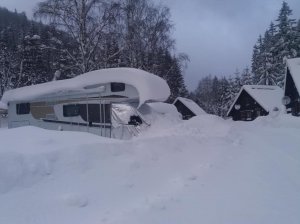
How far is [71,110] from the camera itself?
17.6 metres

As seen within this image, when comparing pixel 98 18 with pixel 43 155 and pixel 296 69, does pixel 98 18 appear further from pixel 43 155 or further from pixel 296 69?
pixel 43 155

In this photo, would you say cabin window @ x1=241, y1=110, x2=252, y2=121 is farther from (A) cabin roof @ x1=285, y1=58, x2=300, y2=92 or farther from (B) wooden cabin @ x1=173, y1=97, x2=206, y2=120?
(A) cabin roof @ x1=285, y1=58, x2=300, y2=92

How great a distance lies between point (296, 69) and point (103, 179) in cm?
2177

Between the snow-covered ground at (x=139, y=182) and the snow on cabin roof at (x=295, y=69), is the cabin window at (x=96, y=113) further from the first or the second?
the snow on cabin roof at (x=295, y=69)

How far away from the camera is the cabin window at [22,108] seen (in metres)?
20.0

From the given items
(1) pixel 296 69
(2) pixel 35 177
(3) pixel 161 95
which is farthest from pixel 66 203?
(1) pixel 296 69

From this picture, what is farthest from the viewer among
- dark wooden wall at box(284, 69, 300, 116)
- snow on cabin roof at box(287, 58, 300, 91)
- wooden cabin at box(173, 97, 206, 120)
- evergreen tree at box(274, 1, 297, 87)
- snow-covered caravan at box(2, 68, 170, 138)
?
evergreen tree at box(274, 1, 297, 87)

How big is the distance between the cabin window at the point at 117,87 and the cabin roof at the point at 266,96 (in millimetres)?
21444

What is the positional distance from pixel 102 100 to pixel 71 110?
2036 millimetres

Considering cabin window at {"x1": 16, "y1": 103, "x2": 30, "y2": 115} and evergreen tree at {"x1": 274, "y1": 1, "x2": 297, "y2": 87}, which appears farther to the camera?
evergreen tree at {"x1": 274, "y1": 1, "x2": 297, "y2": 87}

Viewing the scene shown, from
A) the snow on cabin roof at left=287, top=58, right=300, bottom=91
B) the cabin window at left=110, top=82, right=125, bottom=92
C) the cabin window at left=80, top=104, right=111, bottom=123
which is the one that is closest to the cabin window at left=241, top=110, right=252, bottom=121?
the snow on cabin roof at left=287, top=58, right=300, bottom=91

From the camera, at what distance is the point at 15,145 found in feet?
25.5

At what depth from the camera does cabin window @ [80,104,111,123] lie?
1633 centimetres

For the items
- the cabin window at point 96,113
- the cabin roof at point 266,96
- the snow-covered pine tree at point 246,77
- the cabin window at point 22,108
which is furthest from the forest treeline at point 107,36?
the snow-covered pine tree at point 246,77
